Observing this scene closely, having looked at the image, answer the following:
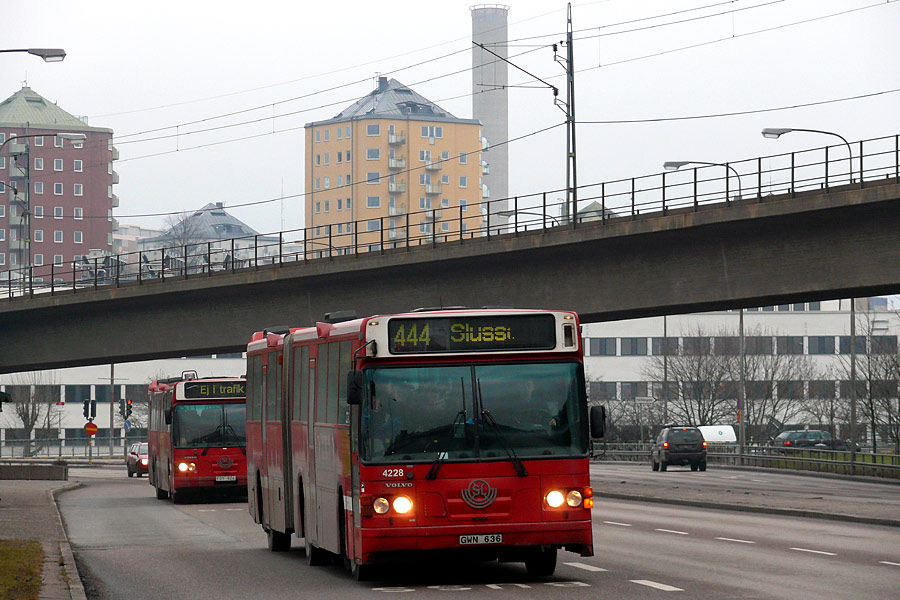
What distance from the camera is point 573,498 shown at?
1387 centimetres

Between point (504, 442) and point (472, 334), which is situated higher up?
point (472, 334)

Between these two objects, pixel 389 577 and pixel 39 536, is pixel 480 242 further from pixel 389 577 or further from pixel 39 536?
pixel 389 577

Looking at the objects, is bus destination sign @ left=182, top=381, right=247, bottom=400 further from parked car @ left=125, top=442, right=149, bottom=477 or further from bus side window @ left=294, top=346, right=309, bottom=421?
parked car @ left=125, top=442, right=149, bottom=477

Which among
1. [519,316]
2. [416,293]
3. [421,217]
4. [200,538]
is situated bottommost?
[200,538]

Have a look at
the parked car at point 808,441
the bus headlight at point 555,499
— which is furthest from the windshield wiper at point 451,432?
the parked car at point 808,441

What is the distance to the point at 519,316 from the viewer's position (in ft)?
46.9

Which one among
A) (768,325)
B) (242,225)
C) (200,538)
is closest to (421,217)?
(242,225)

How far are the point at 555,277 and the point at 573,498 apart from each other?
2652 centimetres

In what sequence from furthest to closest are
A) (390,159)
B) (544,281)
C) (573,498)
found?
(390,159) < (544,281) < (573,498)

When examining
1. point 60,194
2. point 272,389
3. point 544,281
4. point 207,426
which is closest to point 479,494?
point 272,389

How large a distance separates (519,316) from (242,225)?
597 feet

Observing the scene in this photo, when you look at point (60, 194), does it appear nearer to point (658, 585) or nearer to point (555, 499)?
point (555, 499)

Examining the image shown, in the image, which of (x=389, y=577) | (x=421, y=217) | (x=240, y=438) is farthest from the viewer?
(x=421, y=217)

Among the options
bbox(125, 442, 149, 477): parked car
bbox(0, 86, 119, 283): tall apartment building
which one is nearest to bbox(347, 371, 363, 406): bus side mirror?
bbox(125, 442, 149, 477): parked car
